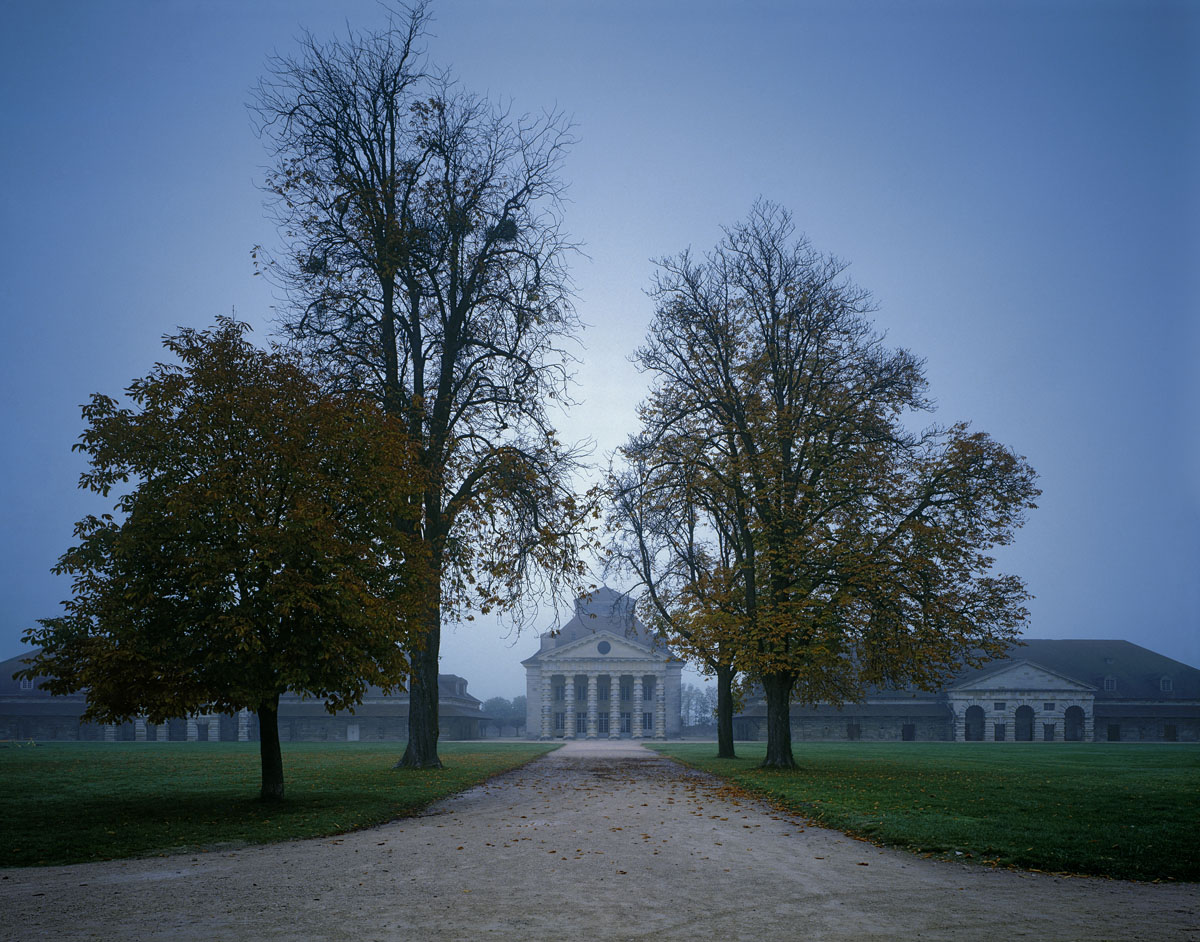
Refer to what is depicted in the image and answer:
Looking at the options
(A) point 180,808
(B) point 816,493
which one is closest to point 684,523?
(B) point 816,493

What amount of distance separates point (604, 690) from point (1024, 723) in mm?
43360

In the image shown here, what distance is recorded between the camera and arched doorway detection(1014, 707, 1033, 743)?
82.1m

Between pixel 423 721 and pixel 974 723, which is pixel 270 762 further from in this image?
pixel 974 723

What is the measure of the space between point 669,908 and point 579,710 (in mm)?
→ 90298

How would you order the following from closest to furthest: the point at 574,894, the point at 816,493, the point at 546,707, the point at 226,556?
the point at 574,894, the point at 226,556, the point at 816,493, the point at 546,707

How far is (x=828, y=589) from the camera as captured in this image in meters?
24.5

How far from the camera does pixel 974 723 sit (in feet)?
269

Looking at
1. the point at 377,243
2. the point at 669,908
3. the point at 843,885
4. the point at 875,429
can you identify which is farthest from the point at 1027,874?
the point at 377,243

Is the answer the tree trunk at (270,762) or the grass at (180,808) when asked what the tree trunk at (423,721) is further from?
the tree trunk at (270,762)

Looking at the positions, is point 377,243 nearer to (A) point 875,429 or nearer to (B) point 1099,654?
(A) point 875,429

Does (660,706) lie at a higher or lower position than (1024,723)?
higher

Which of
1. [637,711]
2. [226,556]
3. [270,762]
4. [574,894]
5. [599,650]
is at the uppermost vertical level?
[226,556]

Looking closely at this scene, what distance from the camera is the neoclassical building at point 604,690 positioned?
9262 cm

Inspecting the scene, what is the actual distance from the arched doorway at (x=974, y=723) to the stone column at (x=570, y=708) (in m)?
40.2
